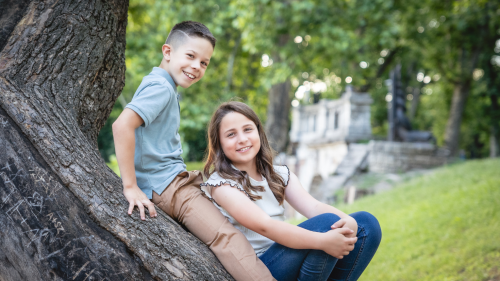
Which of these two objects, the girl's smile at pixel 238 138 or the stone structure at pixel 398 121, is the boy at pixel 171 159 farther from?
the stone structure at pixel 398 121

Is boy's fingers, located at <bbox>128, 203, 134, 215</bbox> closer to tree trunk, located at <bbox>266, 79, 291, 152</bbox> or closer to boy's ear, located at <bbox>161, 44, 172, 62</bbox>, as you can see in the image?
boy's ear, located at <bbox>161, 44, 172, 62</bbox>

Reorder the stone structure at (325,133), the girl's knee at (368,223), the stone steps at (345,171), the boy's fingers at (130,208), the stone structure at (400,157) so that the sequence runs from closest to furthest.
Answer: the boy's fingers at (130,208) → the girl's knee at (368,223) → the stone steps at (345,171) → the stone structure at (400,157) → the stone structure at (325,133)

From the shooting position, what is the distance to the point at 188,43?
83.9 inches

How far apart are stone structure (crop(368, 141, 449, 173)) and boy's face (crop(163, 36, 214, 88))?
8.86 metres

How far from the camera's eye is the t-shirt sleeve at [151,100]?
5.83 feet

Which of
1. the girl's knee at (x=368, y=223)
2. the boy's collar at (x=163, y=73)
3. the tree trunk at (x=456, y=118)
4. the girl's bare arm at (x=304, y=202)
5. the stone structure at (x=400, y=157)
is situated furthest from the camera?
the tree trunk at (x=456, y=118)

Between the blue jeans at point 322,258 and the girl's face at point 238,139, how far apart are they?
1.61 feet

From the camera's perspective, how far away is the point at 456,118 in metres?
14.6

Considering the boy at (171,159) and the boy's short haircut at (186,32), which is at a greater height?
the boy's short haircut at (186,32)

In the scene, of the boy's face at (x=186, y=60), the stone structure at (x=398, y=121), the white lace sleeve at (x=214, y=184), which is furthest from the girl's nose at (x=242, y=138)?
the stone structure at (x=398, y=121)

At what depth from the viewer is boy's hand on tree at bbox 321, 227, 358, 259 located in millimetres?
1781

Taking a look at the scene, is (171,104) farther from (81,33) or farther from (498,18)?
(498,18)

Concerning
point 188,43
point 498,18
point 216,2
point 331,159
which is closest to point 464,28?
point 498,18

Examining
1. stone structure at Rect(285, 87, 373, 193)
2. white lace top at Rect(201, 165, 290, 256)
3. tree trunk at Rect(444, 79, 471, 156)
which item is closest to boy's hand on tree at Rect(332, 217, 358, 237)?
white lace top at Rect(201, 165, 290, 256)
